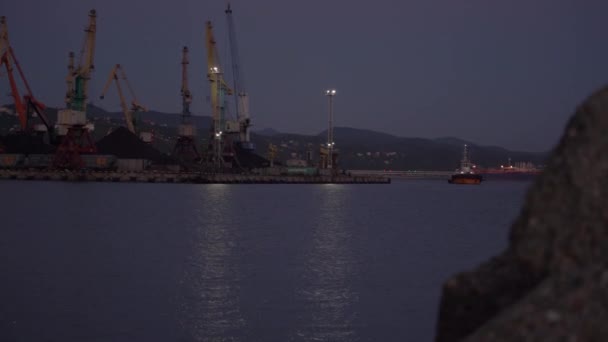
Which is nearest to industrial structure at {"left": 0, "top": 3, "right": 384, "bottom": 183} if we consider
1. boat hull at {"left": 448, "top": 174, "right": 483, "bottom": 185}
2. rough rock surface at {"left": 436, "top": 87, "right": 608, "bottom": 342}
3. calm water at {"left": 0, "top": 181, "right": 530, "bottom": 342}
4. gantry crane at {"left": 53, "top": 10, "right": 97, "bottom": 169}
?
gantry crane at {"left": 53, "top": 10, "right": 97, "bottom": 169}

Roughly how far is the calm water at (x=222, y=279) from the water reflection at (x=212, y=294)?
23mm

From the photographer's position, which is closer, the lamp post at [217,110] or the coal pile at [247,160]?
the lamp post at [217,110]

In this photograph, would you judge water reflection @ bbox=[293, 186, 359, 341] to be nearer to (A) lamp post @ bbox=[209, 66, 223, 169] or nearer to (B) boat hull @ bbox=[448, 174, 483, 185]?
(A) lamp post @ bbox=[209, 66, 223, 169]

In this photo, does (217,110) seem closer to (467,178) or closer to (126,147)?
(126,147)

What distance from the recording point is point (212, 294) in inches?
448

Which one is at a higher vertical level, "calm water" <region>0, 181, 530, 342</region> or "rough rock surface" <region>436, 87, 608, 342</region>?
"rough rock surface" <region>436, 87, 608, 342</region>

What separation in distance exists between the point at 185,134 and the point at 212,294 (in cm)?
9188

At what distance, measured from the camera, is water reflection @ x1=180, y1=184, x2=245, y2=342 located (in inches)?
339

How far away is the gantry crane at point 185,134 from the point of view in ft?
333

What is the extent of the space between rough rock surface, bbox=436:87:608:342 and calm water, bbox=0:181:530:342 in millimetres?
2246

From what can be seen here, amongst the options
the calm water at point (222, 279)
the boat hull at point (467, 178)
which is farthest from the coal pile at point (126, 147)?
the calm water at point (222, 279)

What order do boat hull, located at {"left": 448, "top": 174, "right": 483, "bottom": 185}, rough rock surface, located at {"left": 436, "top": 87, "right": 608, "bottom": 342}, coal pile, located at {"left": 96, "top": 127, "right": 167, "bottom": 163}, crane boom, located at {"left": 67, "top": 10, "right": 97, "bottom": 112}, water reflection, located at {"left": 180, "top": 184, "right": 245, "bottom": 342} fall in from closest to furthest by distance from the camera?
rough rock surface, located at {"left": 436, "top": 87, "right": 608, "bottom": 342}, water reflection, located at {"left": 180, "top": 184, "right": 245, "bottom": 342}, crane boom, located at {"left": 67, "top": 10, "right": 97, "bottom": 112}, coal pile, located at {"left": 96, "top": 127, "right": 167, "bottom": 163}, boat hull, located at {"left": 448, "top": 174, "right": 483, "bottom": 185}

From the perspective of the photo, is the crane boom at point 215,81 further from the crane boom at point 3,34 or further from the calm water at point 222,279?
the calm water at point 222,279

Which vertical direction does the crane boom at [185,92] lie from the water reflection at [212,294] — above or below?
above
